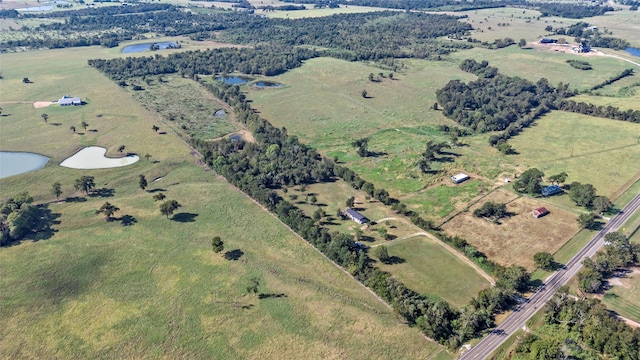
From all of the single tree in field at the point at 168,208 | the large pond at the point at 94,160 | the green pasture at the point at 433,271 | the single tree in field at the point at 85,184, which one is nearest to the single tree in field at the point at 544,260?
the green pasture at the point at 433,271

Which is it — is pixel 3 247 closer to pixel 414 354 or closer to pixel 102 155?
pixel 102 155

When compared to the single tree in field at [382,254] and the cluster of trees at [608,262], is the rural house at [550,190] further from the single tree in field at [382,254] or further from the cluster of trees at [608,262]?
the single tree in field at [382,254]

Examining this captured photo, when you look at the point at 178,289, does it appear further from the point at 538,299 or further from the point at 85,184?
the point at 538,299

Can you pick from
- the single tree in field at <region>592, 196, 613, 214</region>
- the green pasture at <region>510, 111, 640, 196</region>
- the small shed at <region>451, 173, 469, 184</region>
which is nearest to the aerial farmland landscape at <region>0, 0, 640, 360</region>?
the single tree in field at <region>592, 196, 613, 214</region>


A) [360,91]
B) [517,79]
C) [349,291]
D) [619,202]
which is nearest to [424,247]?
[349,291]

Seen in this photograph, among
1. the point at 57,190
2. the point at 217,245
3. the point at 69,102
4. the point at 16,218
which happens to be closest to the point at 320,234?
the point at 217,245

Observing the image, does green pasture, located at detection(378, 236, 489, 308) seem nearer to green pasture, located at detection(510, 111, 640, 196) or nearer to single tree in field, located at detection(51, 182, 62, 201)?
green pasture, located at detection(510, 111, 640, 196)
